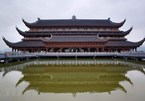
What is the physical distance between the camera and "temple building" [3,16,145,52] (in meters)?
54.3

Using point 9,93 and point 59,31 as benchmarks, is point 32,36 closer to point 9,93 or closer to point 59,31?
point 59,31

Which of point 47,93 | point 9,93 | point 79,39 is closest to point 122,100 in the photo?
point 47,93

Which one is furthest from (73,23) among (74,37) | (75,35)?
(74,37)

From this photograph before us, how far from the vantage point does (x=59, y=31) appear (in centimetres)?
5788

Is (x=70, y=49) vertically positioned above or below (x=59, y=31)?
below

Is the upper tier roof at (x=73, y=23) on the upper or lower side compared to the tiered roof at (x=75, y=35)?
upper

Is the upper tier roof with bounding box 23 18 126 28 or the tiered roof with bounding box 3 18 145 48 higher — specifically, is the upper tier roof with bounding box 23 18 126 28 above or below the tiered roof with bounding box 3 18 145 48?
above

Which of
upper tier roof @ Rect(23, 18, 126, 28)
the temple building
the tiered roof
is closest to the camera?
the temple building

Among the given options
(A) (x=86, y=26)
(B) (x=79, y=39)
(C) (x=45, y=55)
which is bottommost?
(C) (x=45, y=55)

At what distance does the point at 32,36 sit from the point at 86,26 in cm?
1378

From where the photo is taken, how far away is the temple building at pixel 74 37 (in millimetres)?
54281

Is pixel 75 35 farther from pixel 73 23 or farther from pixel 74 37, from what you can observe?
pixel 73 23

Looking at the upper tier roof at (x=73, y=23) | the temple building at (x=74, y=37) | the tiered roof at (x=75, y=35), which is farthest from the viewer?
the upper tier roof at (x=73, y=23)

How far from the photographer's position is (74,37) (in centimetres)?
5619
